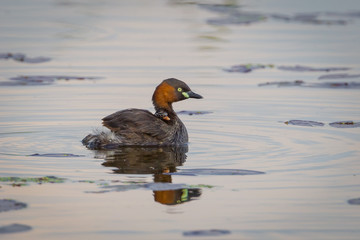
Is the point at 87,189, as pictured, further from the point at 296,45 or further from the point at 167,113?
the point at 296,45

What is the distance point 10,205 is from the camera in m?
7.40

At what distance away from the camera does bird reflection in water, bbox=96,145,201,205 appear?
7.91m

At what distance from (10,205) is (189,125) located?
5.17m

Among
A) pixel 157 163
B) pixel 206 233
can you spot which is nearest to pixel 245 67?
pixel 157 163

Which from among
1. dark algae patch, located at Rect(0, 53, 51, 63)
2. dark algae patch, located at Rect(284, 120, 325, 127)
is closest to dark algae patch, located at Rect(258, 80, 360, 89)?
dark algae patch, located at Rect(284, 120, 325, 127)

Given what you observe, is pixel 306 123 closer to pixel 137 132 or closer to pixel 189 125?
pixel 189 125

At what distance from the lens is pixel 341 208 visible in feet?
24.8

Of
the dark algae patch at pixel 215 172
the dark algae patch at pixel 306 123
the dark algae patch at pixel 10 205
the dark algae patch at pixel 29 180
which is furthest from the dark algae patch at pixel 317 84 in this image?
the dark algae patch at pixel 10 205

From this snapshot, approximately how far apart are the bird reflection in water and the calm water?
27mm

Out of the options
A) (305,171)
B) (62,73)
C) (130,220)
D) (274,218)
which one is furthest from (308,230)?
(62,73)

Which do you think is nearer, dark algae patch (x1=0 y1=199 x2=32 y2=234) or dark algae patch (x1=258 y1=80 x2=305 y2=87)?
dark algae patch (x1=0 y1=199 x2=32 y2=234)

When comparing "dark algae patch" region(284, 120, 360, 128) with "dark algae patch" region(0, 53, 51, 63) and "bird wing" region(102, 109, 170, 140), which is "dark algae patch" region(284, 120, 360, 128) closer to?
"bird wing" region(102, 109, 170, 140)

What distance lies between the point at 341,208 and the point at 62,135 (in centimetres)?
477

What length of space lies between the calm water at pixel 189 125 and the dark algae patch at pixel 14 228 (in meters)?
0.09
